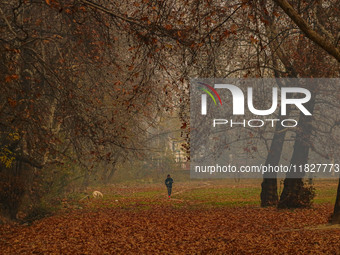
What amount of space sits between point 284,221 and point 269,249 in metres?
6.10

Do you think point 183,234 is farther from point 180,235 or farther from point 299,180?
point 299,180

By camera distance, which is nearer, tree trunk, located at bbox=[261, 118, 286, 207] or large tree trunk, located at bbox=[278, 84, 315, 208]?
large tree trunk, located at bbox=[278, 84, 315, 208]

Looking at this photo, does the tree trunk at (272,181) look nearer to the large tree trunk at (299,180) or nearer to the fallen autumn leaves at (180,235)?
the large tree trunk at (299,180)

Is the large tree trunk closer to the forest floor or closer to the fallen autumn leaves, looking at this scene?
the forest floor

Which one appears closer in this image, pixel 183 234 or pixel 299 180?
pixel 183 234

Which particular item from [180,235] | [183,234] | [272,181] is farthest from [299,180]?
[180,235]

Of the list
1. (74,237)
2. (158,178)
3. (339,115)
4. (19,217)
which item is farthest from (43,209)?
(158,178)

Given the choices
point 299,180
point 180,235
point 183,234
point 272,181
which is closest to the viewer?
point 180,235

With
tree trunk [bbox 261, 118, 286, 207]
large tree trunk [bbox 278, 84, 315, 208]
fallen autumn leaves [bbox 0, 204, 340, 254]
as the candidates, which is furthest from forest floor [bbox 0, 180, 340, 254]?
tree trunk [bbox 261, 118, 286, 207]

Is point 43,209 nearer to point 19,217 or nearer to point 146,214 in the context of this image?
point 19,217

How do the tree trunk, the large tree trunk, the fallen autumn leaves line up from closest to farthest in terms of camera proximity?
the fallen autumn leaves < the large tree trunk < the tree trunk

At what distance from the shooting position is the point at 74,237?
44.3 ft

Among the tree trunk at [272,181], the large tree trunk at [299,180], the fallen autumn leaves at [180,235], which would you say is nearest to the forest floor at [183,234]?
the fallen autumn leaves at [180,235]

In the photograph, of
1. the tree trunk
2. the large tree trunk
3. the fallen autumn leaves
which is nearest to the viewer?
the fallen autumn leaves
